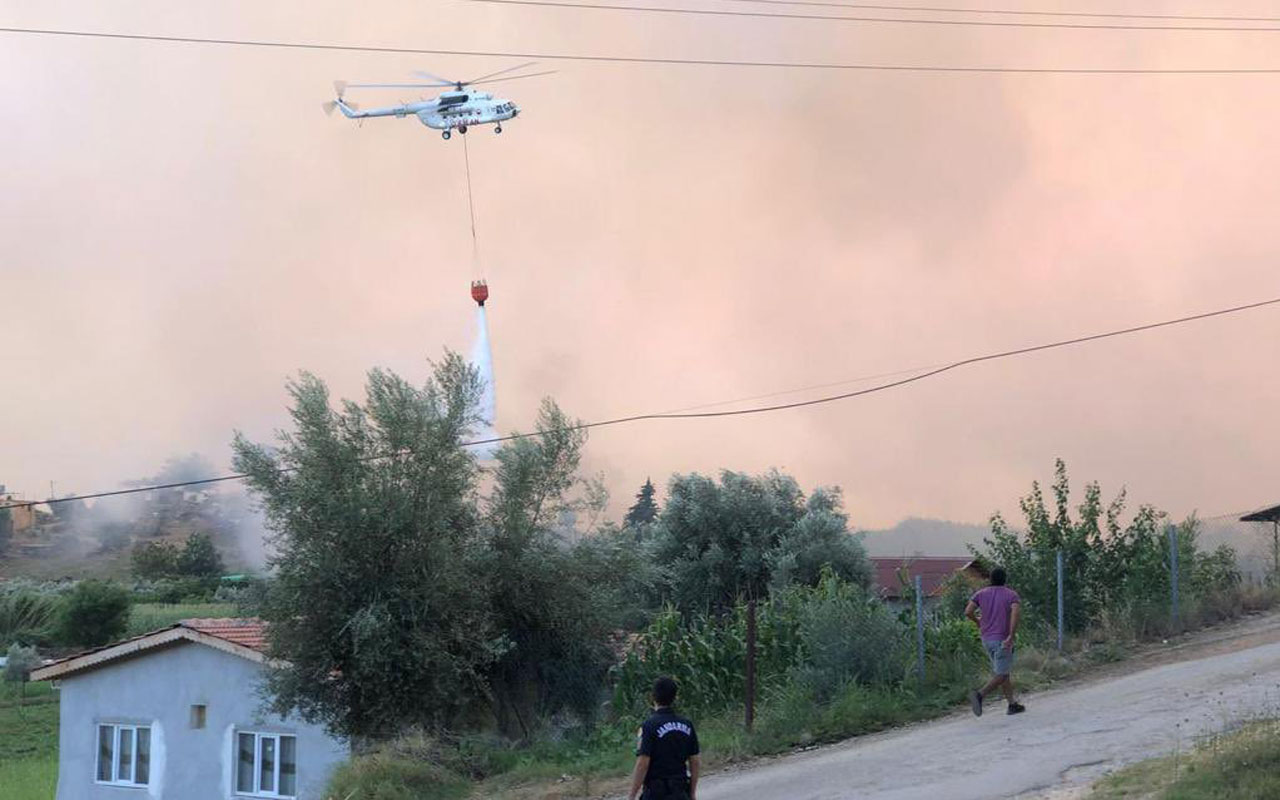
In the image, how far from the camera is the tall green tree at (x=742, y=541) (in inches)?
1524

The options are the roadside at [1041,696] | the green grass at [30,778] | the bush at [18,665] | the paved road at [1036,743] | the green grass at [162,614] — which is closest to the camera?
the paved road at [1036,743]

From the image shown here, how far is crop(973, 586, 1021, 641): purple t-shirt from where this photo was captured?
1588cm

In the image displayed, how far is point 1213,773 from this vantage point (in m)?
11.1

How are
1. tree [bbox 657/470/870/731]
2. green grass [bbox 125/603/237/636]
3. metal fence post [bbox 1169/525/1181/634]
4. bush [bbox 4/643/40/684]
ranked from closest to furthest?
metal fence post [bbox 1169/525/1181/634] → tree [bbox 657/470/870/731] → bush [bbox 4/643/40/684] → green grass [bbox 125/603/237/636]

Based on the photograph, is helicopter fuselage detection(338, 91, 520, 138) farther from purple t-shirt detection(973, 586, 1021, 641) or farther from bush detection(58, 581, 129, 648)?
bush detection(58, 581, 129, 648)

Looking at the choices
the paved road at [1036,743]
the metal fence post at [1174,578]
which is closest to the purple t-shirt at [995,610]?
the paved road at [1036,743]

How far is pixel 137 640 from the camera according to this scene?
90.3ft

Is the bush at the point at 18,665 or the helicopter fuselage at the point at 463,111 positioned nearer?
the helicopter fuselage at the point at 463,111

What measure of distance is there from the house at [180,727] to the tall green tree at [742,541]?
14863 mm

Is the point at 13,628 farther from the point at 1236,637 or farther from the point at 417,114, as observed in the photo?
the point at 1236,637

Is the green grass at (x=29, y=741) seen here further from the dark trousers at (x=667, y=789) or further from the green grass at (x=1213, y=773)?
the green grass at (x=1213, y=773)

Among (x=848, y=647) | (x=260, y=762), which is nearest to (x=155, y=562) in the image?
(x=260, y=762)

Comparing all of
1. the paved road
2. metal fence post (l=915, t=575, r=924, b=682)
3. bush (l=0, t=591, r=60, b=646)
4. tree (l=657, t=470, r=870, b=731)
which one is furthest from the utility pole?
bush (l=0, t=591, r=60, b=646)

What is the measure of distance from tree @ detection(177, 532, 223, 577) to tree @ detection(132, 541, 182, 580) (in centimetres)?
55
